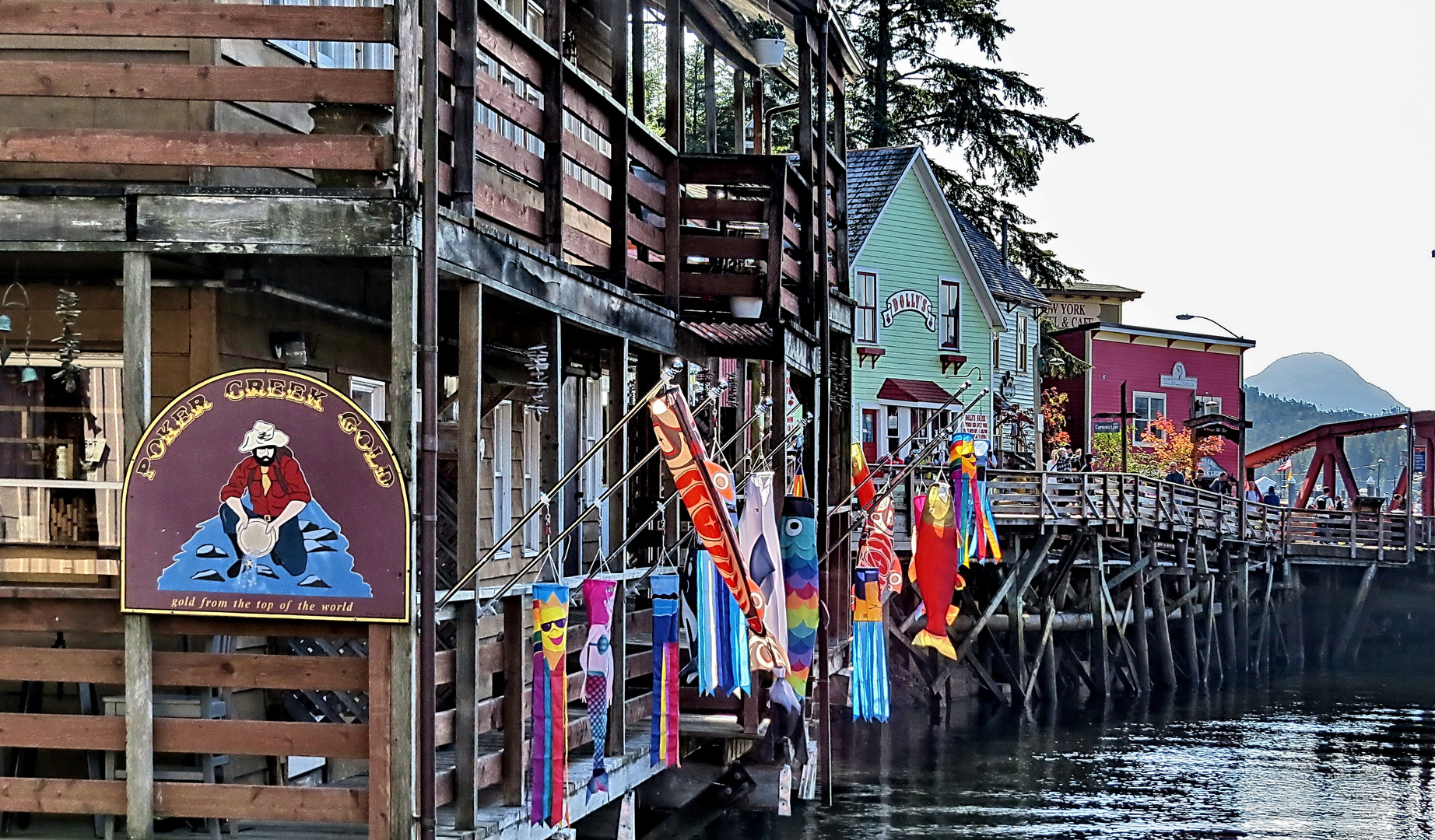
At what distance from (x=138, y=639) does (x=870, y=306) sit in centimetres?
3099

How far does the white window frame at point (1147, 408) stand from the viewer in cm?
5441

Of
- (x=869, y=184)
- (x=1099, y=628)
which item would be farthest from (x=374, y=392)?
(x=869, y=184)

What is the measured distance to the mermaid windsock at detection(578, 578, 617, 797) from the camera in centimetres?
1005

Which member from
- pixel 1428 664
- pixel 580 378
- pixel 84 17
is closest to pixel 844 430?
pixel 580 378

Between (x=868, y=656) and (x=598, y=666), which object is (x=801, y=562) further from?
(x=868, y=656)

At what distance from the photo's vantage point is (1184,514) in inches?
1394

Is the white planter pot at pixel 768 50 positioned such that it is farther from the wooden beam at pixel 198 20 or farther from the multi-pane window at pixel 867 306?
the multi-pane window at pixel 867 306

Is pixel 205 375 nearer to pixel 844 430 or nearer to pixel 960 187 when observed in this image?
pixel 844 430

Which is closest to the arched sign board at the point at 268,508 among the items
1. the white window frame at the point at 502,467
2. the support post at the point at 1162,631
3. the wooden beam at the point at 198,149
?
the wooden beam at the point at 198,149

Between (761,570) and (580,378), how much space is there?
4.19 meters

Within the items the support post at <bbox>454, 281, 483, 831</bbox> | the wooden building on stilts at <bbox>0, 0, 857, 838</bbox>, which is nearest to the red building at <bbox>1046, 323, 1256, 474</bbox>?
the wooden building on stilts at <bbox>0, 0, 857, 838</bbox>

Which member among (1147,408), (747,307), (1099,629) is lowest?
(1099,629)

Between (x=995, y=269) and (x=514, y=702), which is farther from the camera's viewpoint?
(x=995, y=269)

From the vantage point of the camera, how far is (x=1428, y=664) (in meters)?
41.9
